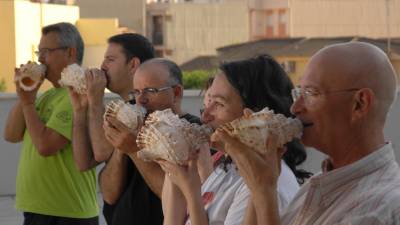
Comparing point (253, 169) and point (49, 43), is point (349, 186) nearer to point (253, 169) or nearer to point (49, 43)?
point (253, 169)

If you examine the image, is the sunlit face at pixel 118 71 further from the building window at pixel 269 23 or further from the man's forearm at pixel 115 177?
the building window at pixel 269 23

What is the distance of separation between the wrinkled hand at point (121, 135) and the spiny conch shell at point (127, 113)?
0.05 feet

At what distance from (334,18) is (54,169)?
129 feet

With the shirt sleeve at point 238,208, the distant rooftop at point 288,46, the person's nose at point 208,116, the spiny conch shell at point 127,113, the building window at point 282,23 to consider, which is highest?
the person's nose at point 208,116

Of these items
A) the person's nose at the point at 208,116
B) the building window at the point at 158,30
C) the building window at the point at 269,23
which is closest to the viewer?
the person's nose at the point at 208,116

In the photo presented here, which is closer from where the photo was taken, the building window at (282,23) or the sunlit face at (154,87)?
the sunlit face at (154,87)

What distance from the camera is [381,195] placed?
213 centimetres

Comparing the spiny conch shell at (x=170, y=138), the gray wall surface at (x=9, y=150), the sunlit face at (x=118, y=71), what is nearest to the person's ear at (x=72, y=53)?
the sunlit face at (x=118, y=71)

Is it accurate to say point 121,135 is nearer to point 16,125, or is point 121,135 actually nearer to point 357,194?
point 357,194

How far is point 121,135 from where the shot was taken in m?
3.34

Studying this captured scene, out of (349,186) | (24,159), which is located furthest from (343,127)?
(24,159)

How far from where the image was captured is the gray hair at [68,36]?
471 cm

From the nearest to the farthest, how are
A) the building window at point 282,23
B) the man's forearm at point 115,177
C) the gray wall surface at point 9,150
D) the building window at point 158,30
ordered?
the man's forearm at point 115,177 → the gray wall surface at point 9,150 → the building window at point 282,23 → the building window at point 158,30

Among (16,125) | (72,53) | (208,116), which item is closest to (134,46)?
(72,53)
